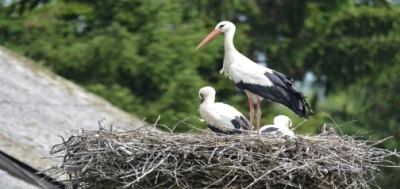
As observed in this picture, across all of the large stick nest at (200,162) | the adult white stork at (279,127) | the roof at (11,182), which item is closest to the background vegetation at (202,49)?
the adult white stork at (279,127)

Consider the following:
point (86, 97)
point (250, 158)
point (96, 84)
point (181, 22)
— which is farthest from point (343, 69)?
point (250, 158)

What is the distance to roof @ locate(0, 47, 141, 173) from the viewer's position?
12.4 metres

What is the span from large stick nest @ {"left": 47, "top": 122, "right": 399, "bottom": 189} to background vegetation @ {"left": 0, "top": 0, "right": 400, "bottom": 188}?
37.7ft

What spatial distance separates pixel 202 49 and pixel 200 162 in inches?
597

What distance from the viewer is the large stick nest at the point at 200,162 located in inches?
397

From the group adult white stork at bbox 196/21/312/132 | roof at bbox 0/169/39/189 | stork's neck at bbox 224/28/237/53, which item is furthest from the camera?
stork's neck at bbox 224/28/237/53

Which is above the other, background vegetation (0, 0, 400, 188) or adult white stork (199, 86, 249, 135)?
background vegetation (0, 0, 400, 188)

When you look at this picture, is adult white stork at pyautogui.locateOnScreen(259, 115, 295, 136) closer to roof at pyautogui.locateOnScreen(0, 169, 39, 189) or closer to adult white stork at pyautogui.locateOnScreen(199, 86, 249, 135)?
adult white stork at pyautogui.locateOnScreen(199, 86, 249, 135)

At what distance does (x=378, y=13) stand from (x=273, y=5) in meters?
2.52

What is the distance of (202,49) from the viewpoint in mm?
25250

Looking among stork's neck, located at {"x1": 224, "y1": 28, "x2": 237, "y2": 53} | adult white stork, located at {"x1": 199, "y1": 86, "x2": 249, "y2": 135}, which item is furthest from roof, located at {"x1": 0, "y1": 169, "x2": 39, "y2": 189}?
stork's neck, located at {"x1": 224, "y1": 28, "x2": 237, "y2": 53}

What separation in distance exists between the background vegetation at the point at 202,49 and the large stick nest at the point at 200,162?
11.5 m

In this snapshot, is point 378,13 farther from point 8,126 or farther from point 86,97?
point 8,126

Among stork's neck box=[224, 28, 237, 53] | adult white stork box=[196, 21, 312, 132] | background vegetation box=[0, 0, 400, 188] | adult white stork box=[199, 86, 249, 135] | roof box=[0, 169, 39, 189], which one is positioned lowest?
roof box=[0, 169, 39, 189]
